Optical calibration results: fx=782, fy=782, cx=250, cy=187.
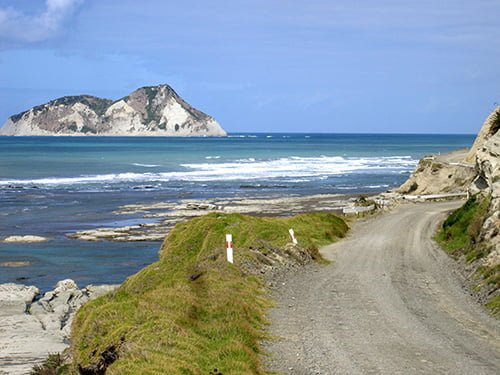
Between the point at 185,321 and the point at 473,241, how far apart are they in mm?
14738

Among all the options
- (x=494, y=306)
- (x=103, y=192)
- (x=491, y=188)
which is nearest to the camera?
(x=494, y=306)

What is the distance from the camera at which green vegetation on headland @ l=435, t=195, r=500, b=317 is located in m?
19.7

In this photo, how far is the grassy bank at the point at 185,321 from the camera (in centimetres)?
1135

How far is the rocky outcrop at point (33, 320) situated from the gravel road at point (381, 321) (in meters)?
6.85

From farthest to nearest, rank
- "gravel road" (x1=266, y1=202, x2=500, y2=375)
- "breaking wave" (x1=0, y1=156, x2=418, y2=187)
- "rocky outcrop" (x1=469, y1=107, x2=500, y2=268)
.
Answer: "breaking wave" (x1=0, y1=156, x2=418, y2=187)
"rocky outcrop" (x1=469, y1=107, x2=500, y2=268)
"gravel road" (x1=266, y1=202, x2=500, y2=375)

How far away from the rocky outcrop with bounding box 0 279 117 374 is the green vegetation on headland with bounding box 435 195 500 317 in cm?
1129

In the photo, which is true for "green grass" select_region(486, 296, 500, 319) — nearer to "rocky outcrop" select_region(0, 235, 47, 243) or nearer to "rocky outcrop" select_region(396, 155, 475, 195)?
"rocky outcrop" select_region(0, 235, 47, 243)

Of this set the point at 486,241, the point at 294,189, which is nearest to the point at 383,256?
the point at 486,241

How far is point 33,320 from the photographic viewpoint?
82.6ft

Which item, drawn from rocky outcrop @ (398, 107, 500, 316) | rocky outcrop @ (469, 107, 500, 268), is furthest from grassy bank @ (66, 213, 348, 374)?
rocky outcrop @ (469, 107, 500, 268)

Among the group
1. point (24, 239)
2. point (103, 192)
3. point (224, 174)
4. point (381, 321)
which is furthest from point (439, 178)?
point (224, 174)

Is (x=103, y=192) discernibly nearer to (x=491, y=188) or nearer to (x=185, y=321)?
(x=491, y=188)

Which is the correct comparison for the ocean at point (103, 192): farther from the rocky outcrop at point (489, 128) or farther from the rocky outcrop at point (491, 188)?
the rocky outcrop at point (489, 128)

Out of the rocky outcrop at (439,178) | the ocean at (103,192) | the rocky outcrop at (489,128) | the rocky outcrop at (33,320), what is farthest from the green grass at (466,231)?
the rocky outcrop at (439,178)
